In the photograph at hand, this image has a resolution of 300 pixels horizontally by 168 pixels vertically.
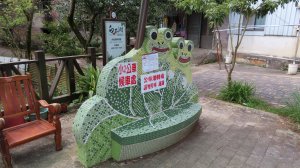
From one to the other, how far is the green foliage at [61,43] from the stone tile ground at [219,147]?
744 centimetres

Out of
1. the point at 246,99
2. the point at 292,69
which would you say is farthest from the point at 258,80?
the point at 246,99

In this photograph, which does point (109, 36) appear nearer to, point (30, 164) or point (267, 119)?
point (30, 164)

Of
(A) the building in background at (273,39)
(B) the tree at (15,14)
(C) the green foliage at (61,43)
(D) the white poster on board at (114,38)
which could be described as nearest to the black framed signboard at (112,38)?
(D) the white poster on board at (114,38)

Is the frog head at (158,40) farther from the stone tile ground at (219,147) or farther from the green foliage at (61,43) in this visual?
the green foliage at (61,43)

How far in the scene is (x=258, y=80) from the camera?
290 inches

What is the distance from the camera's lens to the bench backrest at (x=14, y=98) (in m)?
3.02

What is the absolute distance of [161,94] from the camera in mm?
3543

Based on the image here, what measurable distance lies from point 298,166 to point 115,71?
2.60 m

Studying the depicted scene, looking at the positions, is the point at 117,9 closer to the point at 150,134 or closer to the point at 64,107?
the point at 64,107

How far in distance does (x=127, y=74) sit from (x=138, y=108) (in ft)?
1.73

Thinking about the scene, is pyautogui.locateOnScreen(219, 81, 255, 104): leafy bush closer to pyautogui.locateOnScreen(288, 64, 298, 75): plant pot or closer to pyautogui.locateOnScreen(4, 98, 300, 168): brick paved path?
pyautogui.locateOnScreen(4, 98, 300, 168): brick paved path

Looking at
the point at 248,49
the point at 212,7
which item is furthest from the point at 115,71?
the point at 248,49

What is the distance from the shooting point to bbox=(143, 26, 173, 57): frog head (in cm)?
311

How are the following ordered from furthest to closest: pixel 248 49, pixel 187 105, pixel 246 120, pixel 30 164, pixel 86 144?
1. pixel 248 49
2. pixel 246 120
3. pixel 187 105
4. pixel 30 164
5. pixel 86 144
